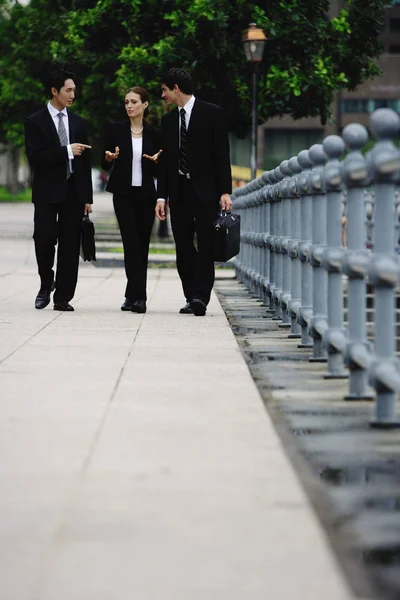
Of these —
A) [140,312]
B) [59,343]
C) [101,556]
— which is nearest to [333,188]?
[59,343]

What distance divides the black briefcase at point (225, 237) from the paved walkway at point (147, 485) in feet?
8.15

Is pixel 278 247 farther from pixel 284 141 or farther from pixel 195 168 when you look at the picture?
pixel 284 141

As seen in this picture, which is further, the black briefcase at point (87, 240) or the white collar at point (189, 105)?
the black briefcase at point (87, 240)

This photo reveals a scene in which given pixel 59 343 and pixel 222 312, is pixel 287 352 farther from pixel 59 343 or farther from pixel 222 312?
pixel 222 312

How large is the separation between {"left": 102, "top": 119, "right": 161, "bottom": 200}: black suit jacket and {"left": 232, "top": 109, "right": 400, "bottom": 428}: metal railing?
975 mm

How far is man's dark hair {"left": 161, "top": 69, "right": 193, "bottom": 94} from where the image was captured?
11.0m

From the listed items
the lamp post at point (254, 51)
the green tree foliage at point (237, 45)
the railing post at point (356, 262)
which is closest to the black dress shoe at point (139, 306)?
the railing post at point (356, 262)

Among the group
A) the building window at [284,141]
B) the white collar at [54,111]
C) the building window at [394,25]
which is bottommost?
the white collar at [54,111]

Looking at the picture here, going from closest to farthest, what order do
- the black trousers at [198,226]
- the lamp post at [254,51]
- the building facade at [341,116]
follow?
the black trousers at [198,226]
the lamp post at [254,51]
the building facade at [341,116]

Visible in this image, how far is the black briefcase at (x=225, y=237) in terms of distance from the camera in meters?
10.8

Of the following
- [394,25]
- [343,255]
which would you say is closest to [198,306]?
[343,255]

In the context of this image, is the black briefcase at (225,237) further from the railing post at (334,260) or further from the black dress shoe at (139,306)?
the railing post at (334,260)

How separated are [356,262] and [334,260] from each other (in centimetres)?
73

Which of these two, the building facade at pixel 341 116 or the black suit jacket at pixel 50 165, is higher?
the building facade at pixel 341 116
